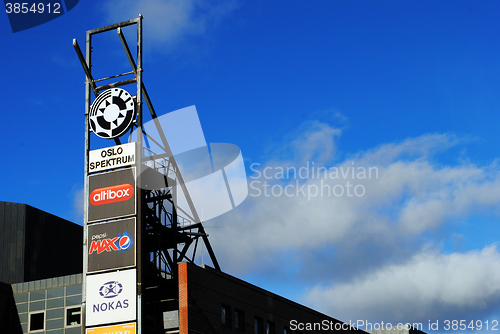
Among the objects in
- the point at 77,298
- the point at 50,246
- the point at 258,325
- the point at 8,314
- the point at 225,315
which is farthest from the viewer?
the point at 50,246

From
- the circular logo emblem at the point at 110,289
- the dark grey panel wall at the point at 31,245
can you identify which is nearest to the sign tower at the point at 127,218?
the circular logo emblem at the point at 110,289

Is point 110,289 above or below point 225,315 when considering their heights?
above

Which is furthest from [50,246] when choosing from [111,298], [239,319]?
[239,319]

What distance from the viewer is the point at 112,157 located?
4784 cm

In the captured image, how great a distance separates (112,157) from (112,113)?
3520 millimetres

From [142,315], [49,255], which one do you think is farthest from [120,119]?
[49,255]

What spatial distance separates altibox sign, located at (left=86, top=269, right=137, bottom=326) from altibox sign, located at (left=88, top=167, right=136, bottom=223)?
411cm

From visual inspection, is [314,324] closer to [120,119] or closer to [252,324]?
[252,324]

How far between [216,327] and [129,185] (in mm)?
10925

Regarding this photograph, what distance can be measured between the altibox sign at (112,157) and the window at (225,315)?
11.6m

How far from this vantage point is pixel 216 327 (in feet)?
149

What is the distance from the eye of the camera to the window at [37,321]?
49156 millimetres

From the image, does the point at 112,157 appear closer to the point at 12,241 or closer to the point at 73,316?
the point at 73,316

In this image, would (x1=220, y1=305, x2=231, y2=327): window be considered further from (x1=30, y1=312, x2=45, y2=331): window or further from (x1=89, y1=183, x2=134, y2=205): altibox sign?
(x1=30, y1=312, x2=45, y2=331): window
